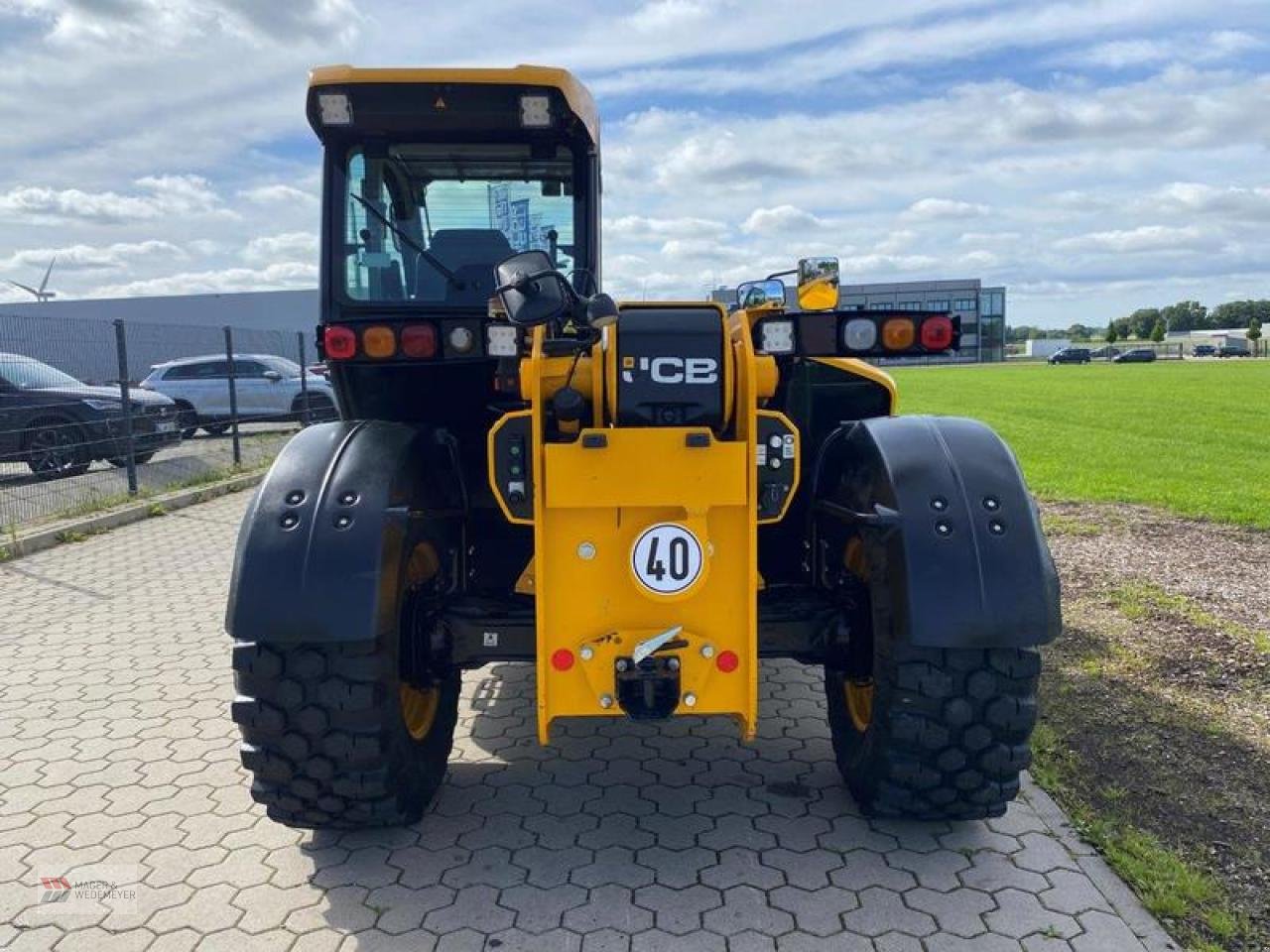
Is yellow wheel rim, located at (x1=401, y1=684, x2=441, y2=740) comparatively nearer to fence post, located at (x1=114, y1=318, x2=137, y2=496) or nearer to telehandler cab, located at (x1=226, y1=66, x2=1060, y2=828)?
telehandler cab, located at (x1=226, y1=66, x2=1060, y2=828)

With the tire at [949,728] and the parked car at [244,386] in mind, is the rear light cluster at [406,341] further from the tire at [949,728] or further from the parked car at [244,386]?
the parked car at [244,386]

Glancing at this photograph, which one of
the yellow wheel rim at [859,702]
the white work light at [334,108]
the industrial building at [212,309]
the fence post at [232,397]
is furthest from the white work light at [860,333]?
the industrial building at [212,309]

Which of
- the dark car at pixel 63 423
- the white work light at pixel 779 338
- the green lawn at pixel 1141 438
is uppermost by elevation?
the white work light at pixel 779 338

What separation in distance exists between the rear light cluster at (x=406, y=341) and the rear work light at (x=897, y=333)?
1361 millimetres

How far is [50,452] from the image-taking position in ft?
34.7

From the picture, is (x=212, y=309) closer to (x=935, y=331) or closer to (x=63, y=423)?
(x=63, y=423)

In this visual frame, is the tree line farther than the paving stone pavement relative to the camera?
Yes

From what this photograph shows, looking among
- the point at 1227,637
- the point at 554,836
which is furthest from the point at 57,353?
the point at 1227,637

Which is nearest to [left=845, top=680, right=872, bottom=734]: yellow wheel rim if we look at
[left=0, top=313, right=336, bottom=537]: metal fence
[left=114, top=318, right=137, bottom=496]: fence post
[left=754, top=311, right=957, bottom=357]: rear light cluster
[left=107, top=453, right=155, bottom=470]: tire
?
[left=754, top=311, right=957, bottom=357]: rear light cluster

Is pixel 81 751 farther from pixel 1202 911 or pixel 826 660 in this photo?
pixel 1202 911

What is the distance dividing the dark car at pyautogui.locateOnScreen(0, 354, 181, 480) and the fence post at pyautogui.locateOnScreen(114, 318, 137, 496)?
234 millimetres

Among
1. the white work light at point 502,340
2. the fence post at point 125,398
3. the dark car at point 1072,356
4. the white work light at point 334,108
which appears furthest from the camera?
the dark car at point 1072,356

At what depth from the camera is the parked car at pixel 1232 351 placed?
8069cm

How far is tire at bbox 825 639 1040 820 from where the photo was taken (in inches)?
122
